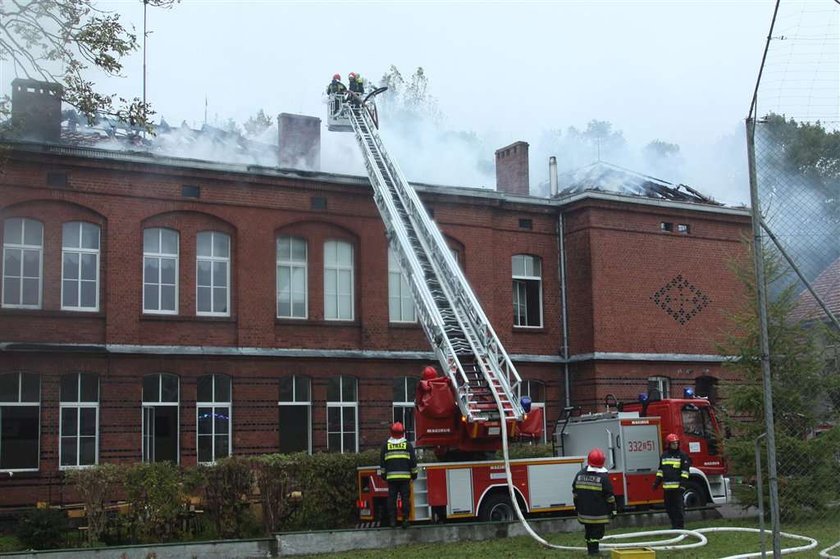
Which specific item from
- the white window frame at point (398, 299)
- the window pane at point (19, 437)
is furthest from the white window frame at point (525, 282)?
the window pane at point (19, 437)

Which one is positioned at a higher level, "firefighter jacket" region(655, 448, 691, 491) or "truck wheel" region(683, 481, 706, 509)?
"firefighter jacket" region(655, 448, 691, 491)

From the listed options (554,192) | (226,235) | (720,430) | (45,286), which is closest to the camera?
(720,430)

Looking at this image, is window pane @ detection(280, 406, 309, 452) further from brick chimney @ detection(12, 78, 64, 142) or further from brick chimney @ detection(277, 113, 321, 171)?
brick chimney @ detection(12, 78, 64, 142)

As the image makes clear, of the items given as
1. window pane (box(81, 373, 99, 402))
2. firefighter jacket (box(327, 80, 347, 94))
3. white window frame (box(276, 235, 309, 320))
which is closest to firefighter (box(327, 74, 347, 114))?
firefighter jacket (box(327, 80, 347, 94))

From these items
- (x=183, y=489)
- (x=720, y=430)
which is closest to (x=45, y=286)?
(x=183, y=489)

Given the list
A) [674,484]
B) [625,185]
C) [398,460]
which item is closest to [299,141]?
[625,185]

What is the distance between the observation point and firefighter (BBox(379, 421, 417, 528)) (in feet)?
49.6

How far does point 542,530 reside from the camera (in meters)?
15.8

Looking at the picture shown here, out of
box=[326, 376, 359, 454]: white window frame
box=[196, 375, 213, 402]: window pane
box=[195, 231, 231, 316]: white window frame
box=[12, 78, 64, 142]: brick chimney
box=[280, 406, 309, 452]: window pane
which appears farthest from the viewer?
box=[326, 376, 359, 454]: white window frame

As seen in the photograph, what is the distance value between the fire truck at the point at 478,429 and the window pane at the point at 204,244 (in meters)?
4.74

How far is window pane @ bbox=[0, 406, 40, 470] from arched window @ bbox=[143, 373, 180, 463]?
2.25 metres

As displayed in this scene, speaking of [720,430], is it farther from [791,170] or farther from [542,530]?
[791,170]

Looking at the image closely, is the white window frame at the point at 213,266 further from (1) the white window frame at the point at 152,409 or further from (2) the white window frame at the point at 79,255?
(2) the white window frame at the point at 79,255

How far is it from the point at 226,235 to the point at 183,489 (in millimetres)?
8399
